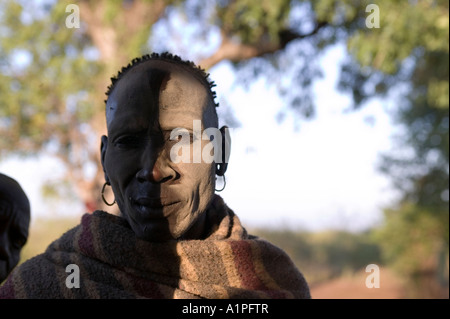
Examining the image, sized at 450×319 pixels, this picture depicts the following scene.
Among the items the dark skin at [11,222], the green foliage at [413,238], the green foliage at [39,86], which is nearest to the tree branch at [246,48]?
the green foliage at [39,86]

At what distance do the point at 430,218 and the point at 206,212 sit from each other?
12.2m

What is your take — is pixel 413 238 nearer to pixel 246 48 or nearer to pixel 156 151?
pixel 246 48

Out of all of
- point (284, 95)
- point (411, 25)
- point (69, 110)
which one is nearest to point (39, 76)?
point (69, 110)

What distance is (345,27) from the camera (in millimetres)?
7957

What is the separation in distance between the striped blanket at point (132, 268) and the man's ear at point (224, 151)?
24 cm

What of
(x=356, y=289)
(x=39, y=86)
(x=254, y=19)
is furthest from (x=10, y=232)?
(x=356, y=289)

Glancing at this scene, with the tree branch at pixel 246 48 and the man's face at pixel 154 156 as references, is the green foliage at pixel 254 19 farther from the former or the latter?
the man's face at pixel 154 156

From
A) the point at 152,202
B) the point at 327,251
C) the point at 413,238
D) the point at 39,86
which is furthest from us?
the point at 327,251

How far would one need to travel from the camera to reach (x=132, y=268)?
1.70m

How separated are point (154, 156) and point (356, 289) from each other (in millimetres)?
14053

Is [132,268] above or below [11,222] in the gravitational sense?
below

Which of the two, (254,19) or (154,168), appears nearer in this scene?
(154,168)

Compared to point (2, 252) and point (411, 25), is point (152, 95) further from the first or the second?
point (411, 25)

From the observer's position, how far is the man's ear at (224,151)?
1.87 m
